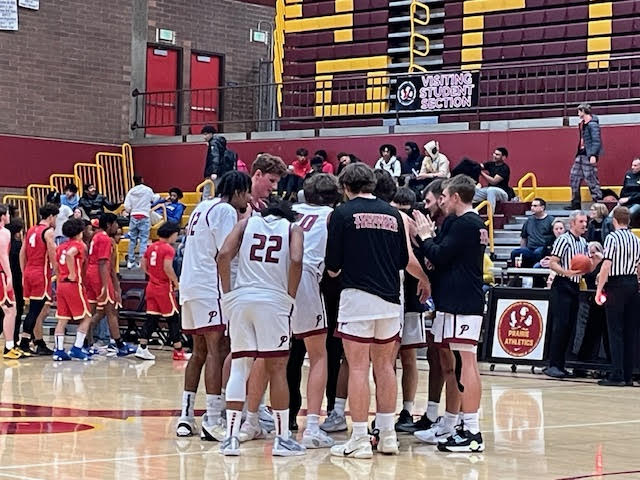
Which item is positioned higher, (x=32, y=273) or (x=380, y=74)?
(x=380, y=74)

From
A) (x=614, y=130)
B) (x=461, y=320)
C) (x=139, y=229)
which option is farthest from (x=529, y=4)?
(x=461, y=320)

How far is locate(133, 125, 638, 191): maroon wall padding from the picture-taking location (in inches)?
922

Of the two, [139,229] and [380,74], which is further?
[380,74]

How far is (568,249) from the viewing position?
1642 cm

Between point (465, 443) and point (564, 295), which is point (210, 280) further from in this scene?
point (564, 295)

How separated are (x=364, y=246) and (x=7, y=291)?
8.92 m

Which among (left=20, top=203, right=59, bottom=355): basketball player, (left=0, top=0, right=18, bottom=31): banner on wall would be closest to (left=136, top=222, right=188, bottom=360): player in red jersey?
(left=20, top=203, right=59, bottom=355): basketball player

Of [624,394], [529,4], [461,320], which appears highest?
[529,4]

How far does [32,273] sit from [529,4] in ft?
42.3

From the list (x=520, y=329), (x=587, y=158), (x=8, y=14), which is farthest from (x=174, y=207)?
(x=520, y=329)

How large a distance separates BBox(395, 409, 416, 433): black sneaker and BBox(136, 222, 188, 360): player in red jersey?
741 centimetres

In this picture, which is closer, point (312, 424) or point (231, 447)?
point (231, 447)

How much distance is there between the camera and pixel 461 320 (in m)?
9.73

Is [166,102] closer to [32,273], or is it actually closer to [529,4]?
[529,4]
